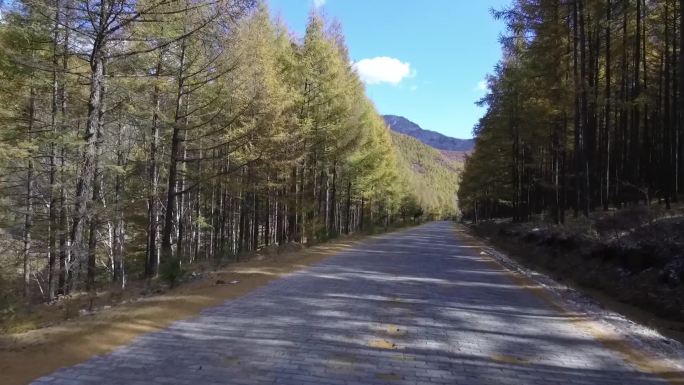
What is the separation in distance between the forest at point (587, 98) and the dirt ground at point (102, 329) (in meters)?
11.4

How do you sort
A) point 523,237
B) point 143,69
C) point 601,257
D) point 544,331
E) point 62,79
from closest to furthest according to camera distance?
point 544,331 < point 62,79 < point 143,69 < point 601,257 < point 523,237

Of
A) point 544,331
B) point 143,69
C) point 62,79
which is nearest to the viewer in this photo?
point 544,331

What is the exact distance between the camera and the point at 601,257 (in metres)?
15.3

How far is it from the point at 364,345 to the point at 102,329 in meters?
3.40

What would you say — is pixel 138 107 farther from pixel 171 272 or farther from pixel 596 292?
pixel 596 292

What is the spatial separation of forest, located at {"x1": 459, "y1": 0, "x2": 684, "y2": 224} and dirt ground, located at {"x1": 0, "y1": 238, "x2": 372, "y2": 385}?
11398 mm

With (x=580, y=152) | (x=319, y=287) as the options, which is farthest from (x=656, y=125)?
(x=319, y=287)

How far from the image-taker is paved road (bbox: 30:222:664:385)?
5078mm

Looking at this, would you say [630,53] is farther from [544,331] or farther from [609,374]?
[609,374]

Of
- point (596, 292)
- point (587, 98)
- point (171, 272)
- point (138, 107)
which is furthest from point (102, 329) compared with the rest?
point (587, 98)

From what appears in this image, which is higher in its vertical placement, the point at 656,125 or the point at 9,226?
the point at 656,125

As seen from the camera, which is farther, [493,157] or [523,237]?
[493,157]

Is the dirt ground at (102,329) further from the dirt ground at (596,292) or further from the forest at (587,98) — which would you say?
the forest at (587,98)

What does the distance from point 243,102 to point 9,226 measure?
8359mm
